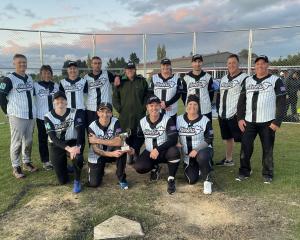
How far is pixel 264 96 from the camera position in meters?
5.86

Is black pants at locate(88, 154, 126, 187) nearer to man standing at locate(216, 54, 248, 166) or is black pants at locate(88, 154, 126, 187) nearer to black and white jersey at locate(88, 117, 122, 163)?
black and white jersey at locate(88, 117, 122, 163)

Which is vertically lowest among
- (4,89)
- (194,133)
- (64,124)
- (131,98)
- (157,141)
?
(157,141)

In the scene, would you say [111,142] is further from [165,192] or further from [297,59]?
[297,59]

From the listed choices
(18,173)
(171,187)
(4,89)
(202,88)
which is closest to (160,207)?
(171,187)

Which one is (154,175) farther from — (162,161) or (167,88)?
(167,88)

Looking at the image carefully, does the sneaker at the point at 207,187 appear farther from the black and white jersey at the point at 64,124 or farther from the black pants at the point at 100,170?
the black and white jersey at the point at 64,124

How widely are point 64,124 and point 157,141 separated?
1.61 m

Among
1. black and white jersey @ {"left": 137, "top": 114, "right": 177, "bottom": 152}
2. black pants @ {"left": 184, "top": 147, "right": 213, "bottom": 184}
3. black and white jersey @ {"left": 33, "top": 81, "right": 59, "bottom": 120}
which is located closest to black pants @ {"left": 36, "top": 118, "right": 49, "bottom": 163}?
black and white jersey @ {"left": 33, "top": 81, "right": 59, "bottom": 120}

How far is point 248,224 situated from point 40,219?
268 centimetres

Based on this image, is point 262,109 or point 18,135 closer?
point 262,109

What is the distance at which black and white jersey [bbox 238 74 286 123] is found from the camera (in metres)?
5.84

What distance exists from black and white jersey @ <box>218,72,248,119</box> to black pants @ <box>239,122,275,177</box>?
0.65m

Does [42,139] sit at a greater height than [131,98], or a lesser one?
lesser

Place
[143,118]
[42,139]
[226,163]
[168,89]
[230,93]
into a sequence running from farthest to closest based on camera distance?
1. [226,163]
2. [42,139]
3. [168,89]
4. [230,93]
5. [143,118]
